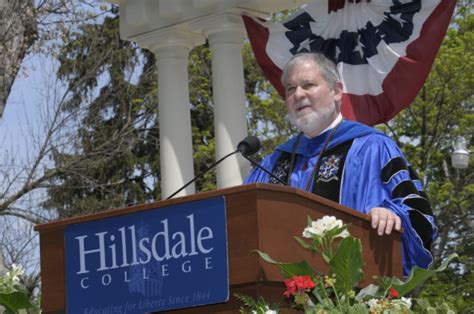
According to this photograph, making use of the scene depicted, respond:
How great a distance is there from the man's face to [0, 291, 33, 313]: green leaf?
5.13 ft

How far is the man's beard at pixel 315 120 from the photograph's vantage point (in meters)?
6.14

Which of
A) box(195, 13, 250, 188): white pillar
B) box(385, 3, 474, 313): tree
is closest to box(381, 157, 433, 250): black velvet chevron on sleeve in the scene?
box(195, 13, 250, 188): white pillar

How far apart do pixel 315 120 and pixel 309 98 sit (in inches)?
7.1

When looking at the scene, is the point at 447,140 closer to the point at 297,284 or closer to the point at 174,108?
the point at 174,108

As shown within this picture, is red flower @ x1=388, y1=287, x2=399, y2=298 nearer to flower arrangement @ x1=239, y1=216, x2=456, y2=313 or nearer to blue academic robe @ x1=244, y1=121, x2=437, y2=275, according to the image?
flower arrangement @ x1=239, y1=216, x2=456, y2=313

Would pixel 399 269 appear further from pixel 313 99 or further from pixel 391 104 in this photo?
pixel 391 104

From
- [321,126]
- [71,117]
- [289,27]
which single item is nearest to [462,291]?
[71,117]

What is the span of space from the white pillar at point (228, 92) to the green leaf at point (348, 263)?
33.8 ft

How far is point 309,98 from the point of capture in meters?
6.05

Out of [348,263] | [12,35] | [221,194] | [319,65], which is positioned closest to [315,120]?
[319,65]

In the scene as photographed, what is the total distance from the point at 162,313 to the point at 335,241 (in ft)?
2.43

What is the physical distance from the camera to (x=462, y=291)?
24906mm

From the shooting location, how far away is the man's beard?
6141mm

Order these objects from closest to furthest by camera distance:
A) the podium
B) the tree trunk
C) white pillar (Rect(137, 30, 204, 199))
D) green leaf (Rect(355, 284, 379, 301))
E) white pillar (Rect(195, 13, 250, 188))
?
the podium < green leaf (Rect(355, 284, 379, 301)) < white pillar (Rect(195, 13, 250, 188)) < white pillar (Rect(137, 30, 204, 199)) < the tree trunk
